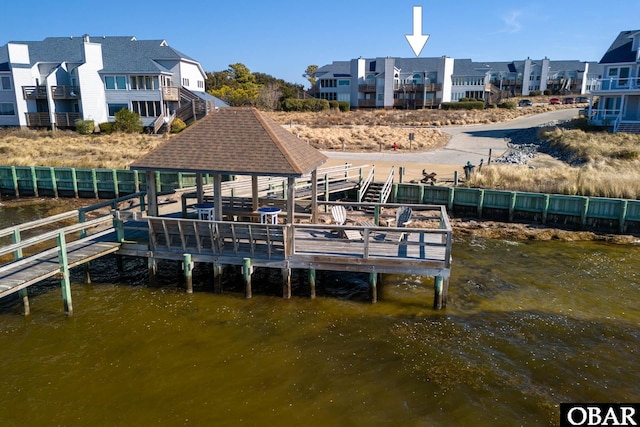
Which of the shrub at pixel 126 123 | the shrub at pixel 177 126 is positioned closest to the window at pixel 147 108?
the shrub at pixel 177 126

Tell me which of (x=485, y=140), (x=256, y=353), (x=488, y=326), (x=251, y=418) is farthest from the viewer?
(x=485, y=140)

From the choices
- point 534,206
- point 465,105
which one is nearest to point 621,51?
point 465,105

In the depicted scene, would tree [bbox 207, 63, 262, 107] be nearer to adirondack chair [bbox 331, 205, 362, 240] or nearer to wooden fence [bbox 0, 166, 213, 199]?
wooden fence [bbox 0, 166, 213, 199]

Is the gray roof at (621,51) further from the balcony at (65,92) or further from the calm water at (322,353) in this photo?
the balcony at (65,92)

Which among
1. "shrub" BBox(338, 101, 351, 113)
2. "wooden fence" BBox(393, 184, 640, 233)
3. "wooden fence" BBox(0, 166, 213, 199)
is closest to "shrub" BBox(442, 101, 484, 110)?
"shrub" BBox(338, 101, 351, 113)

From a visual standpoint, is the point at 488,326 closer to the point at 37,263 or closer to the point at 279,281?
the point at 279,281

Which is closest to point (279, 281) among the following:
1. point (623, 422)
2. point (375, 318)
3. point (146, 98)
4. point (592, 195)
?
point (375, 318)
